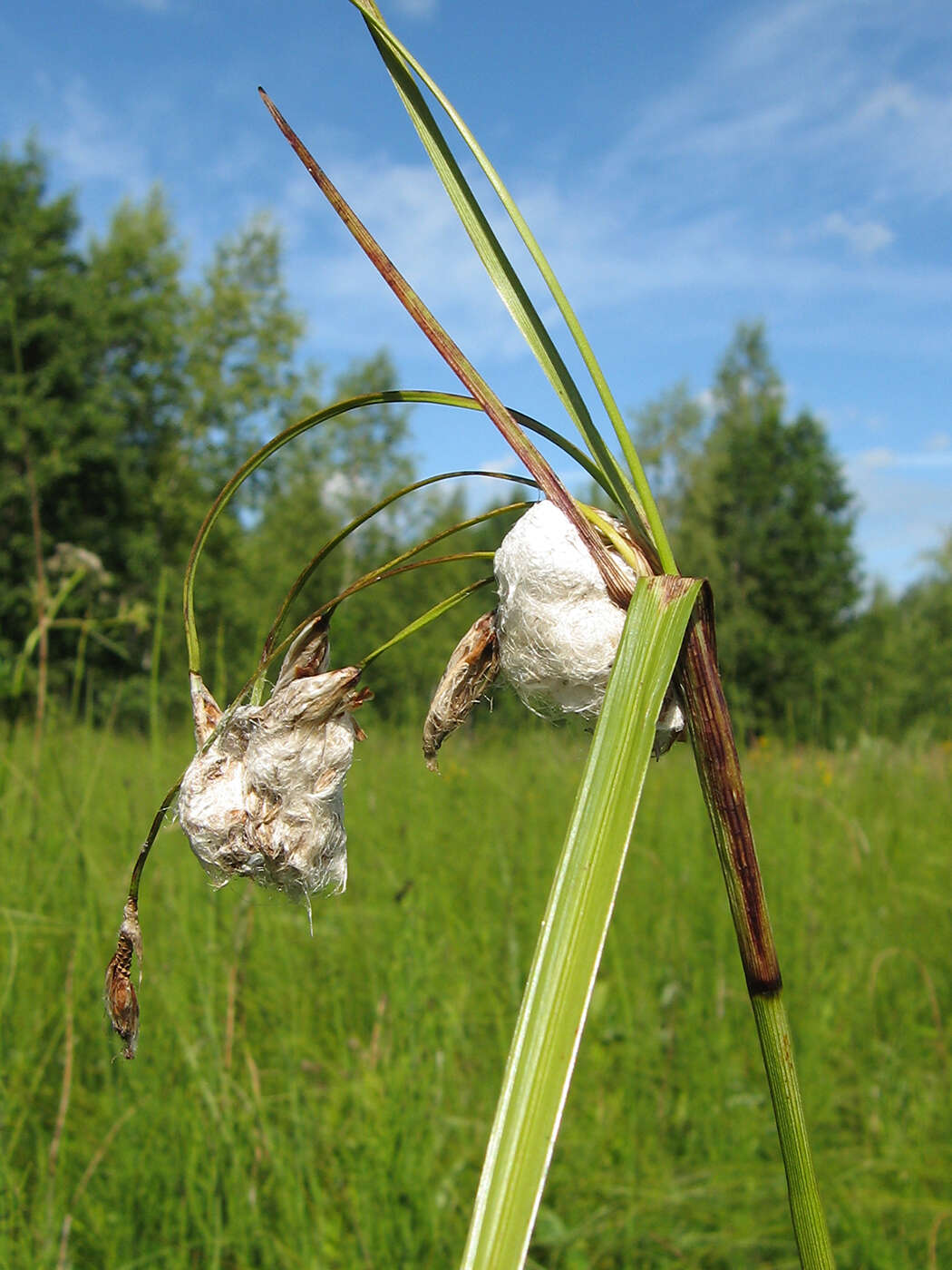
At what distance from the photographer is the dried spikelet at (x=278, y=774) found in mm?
406

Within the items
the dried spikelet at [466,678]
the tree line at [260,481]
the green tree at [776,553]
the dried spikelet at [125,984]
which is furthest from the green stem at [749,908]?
the green tree at [776,553]

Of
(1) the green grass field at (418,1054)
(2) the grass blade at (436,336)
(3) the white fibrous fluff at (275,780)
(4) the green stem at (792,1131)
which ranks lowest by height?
(1) the green grass field at (418,1054)

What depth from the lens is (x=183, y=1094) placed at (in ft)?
4.62

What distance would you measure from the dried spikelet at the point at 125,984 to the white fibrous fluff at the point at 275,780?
0.04 metres

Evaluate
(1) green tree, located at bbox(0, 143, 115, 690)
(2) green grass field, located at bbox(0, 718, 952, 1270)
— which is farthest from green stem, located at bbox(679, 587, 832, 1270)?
(1) green tree, located at bbox(0, 143, 115, 690)

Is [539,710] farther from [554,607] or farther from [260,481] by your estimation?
[260,481]

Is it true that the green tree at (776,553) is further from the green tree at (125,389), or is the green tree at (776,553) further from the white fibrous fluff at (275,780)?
the white fibrous fluff at (275,780)

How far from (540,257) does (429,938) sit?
1.96 m

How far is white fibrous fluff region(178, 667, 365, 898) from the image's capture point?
41 cm

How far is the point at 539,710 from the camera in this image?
46cm

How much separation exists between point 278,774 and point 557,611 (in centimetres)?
14

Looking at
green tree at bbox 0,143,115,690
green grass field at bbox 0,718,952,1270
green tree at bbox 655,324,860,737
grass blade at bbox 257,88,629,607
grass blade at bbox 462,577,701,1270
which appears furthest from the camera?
green tree at bbox 655,324,860,737

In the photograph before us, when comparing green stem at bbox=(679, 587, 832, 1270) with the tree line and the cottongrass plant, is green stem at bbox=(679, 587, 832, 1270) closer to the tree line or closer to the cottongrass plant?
the cottongrass plant

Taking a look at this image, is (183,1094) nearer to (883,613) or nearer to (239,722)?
(239,722)
